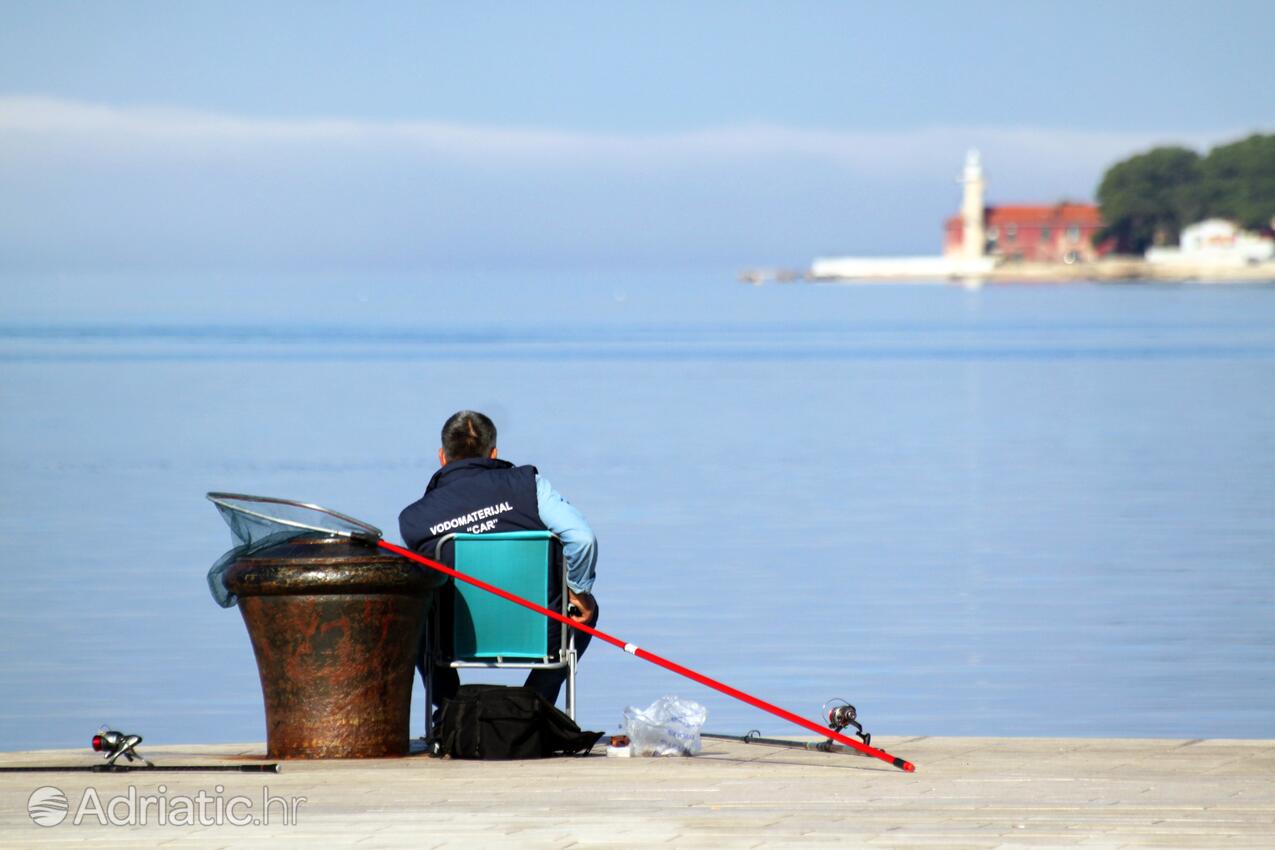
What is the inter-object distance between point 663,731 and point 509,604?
602 millimetres

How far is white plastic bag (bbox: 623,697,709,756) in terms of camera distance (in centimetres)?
643

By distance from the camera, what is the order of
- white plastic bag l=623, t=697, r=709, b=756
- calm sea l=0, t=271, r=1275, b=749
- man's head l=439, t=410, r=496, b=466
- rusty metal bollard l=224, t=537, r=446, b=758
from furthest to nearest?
1. calm sea l=0, t=271, r=1275, b=749
2. man's head l=439, t=410, r=496, b=466
3. white plastic bag l=623, t=697, r=709, b=756
4. rusty metal bollard l=224, t=537, r=446, b=758

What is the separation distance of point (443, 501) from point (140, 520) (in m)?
12.2

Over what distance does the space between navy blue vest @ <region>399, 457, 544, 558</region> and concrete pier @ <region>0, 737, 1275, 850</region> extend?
72cm

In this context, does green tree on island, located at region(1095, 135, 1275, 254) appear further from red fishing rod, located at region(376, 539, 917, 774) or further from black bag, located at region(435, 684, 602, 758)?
black bag, located at region(435, 684, 602, 758)

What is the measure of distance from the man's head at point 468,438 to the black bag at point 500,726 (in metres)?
0.81

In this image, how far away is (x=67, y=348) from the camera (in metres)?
61.8

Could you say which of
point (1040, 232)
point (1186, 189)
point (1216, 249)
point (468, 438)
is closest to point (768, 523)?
point (468, 438)

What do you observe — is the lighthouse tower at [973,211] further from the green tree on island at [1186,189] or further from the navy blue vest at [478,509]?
the navy blue vest at [478,509]

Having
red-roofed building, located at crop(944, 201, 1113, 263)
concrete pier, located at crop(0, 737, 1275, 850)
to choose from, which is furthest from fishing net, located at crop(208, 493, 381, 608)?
red-roofed building, located at crop(944, 201, 1113, 263)

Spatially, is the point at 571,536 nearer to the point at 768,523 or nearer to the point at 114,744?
the point at 114,744

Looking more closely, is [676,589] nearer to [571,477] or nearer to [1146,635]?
[1146,635]

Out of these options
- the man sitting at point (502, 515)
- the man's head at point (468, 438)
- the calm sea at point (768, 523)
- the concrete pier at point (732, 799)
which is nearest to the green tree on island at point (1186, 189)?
the calm sea at point (768, 523)

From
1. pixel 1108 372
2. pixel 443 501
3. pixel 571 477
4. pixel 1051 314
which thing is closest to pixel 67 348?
pixel 1108 372
